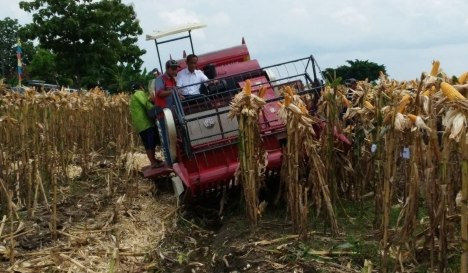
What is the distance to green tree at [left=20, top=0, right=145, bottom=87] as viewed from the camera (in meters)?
27.0

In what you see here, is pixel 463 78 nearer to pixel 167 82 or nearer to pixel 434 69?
pixel 434 69

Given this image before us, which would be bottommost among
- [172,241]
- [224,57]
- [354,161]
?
[172,241]

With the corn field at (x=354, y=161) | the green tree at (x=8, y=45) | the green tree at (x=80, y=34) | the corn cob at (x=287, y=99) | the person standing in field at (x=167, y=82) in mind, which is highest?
the green tree at (x=8, y=45)

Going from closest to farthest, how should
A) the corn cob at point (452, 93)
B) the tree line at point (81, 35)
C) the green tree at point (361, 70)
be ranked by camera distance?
the corn cob at point (452, 93) < the tree line at point (81, 35) < the green tree at point (361, 70)

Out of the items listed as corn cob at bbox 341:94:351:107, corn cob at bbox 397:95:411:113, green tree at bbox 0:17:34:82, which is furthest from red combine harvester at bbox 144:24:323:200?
green tree at bbox 0:17:34:82

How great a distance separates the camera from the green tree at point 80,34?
88.6ft

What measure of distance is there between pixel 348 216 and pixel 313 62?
241 centimetres

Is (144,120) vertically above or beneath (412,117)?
above

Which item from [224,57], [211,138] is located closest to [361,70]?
[224,57]

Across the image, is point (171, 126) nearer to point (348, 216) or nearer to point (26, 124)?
point (26, 124)

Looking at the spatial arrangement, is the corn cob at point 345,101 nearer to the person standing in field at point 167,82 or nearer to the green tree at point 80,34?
the person standing in field at point 167,82

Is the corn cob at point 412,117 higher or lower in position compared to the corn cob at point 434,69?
lower

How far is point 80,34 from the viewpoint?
27234 millimetres

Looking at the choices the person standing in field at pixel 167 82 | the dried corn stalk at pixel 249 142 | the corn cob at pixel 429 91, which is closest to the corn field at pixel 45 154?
the person standing in field at pixel 167 82
